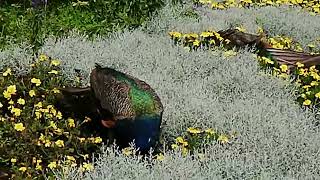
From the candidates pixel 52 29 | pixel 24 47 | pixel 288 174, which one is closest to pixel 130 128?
pixel 288 174

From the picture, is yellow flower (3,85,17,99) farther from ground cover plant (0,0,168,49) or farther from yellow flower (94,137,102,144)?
ground cover plant (0,0,168,49)

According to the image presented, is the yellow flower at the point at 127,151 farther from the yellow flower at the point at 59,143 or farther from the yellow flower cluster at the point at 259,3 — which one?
the yellow flower cluster at the point at 259,3

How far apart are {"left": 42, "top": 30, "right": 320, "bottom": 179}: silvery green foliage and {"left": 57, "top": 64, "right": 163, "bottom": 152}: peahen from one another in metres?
0.21

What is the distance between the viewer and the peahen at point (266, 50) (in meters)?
4.96

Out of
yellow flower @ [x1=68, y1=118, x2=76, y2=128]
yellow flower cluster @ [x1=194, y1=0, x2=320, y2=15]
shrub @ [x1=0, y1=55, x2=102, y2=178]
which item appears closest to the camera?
shrub @ [x1=0, y1=55, x2=102, y2=178]

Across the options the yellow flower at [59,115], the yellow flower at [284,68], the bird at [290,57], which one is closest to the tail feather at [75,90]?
the yellow flower at [59,115]

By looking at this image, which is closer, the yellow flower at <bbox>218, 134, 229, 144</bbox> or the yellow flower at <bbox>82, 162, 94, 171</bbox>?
the yellow flower at <bbox>82, 162, 94, 171</bbox>

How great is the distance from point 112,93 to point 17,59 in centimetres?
112

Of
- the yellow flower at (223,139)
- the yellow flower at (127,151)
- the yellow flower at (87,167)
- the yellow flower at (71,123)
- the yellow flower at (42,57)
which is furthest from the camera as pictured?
the yellow flower at (42,57)

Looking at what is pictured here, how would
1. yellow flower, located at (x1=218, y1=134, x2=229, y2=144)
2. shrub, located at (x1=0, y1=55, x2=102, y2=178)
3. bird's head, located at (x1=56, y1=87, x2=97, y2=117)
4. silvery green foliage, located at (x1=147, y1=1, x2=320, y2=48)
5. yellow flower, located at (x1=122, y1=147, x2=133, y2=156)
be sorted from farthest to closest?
silvery green foliage, located at (x1=147, y1=1, x2=320, y2=48), bird's head, located at (x1=56, y1=87, x2=97, y2=117), yellow flower, located at (x1=218, y1=134, x2=229, y2=144), shrub, located at (x1=0, y1=55, x2=102, y2=178), yellow flower, located at (x1=122, y1=147, x2=133, y2=156)

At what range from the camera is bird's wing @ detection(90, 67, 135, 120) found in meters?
3.56

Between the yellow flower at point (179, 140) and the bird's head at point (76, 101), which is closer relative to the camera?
the yellow flower at point (179, 140)

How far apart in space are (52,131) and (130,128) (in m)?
0.48

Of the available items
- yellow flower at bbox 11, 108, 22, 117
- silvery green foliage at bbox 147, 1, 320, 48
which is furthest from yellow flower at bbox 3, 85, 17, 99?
silvery green foliage at bbox 147, 1, 320, 48
